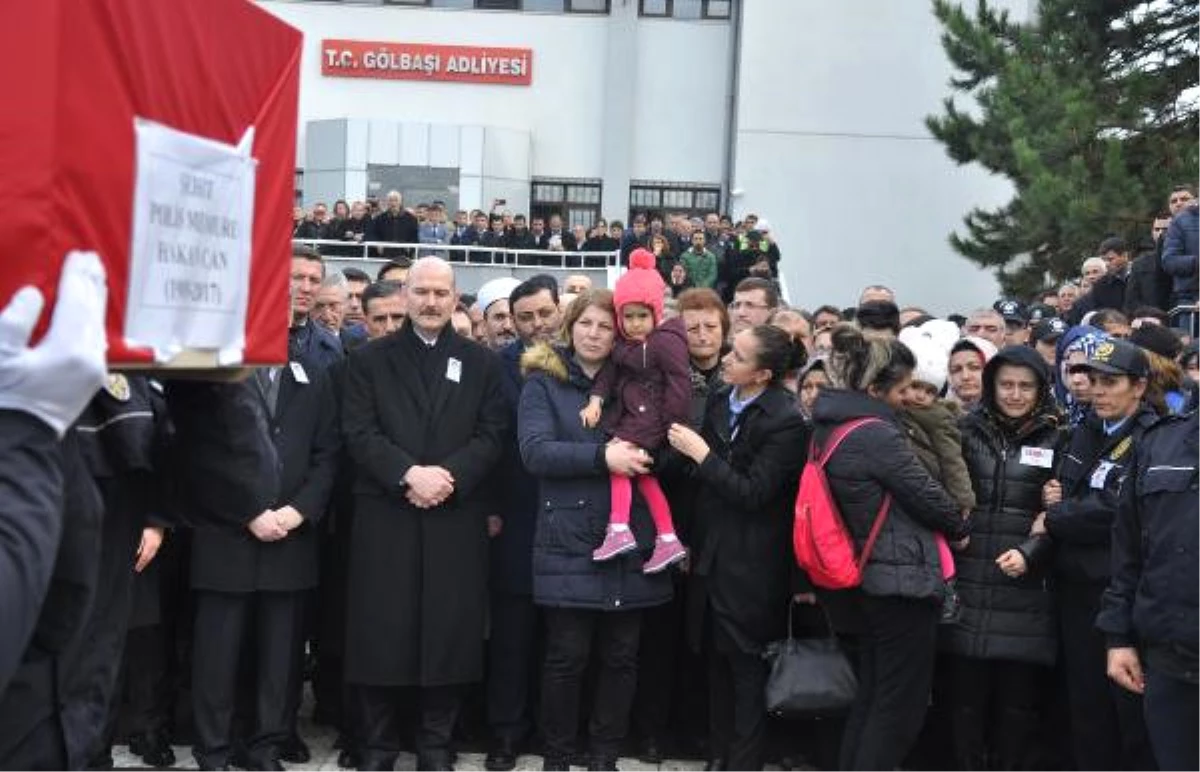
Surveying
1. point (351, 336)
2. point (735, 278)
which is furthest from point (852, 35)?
point (351, 336)

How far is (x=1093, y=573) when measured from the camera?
15.8ft

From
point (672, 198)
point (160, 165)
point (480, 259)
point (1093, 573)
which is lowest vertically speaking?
point (1093, 573)

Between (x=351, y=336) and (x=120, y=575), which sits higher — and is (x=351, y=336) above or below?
above

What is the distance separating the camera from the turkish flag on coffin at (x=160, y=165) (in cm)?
181

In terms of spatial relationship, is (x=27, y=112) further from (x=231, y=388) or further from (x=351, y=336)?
(x=351, y=336)

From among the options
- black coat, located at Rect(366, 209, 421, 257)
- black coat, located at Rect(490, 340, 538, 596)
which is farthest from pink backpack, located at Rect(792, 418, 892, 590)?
black coat, located at Rect(366, 209, 421, 257)

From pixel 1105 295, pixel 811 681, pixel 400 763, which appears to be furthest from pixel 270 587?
pixel 1105 295

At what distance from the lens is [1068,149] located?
586 inches

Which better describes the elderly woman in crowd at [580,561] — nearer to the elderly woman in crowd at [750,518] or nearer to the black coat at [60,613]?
the elderly woman in crowd at [750,518]

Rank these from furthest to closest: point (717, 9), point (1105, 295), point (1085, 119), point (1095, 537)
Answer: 1. point (717, 9)
2. point (1085, 119)
3. point (1105, 295)
4. point (1095, 537)

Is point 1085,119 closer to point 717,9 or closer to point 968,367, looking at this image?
point 968,367

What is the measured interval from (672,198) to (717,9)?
167 inches

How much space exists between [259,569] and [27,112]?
3.60 m

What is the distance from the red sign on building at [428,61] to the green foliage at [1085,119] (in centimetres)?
1130
